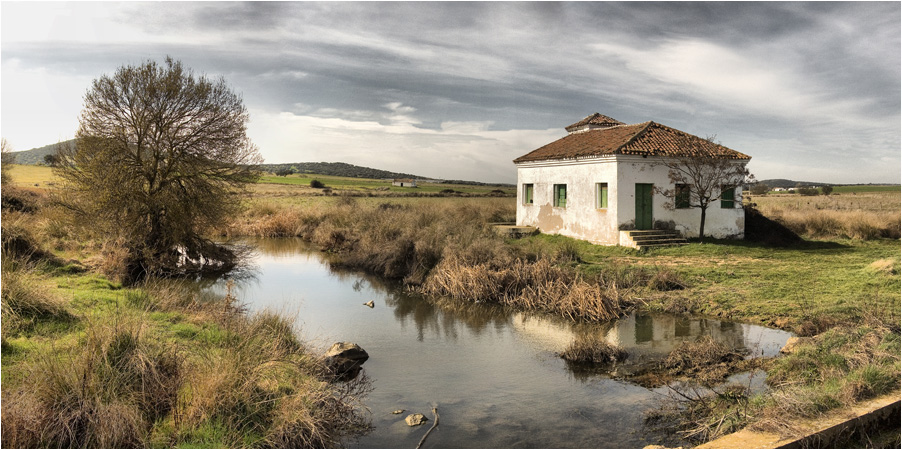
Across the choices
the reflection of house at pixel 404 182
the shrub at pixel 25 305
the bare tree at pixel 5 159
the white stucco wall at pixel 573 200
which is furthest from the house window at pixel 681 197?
the reflection of house at pixel 404 182

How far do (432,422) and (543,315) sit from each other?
668cm

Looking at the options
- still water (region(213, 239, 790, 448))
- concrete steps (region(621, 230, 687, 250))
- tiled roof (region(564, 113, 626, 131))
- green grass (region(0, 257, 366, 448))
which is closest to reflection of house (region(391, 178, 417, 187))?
tiled roof (region(564, 113, 626, 131))

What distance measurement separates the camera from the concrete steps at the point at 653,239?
65.7 ft

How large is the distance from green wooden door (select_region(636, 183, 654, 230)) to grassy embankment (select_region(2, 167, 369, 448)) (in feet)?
51.1

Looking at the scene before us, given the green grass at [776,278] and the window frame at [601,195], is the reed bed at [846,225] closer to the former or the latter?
the green grass at [776,278]

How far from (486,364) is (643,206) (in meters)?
13.8

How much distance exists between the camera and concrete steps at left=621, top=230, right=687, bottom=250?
65.7 ft

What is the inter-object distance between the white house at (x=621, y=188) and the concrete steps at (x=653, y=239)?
485 mm

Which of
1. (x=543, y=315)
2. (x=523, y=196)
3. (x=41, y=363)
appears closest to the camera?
(x=41, y=363)

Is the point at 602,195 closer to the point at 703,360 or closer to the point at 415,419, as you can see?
the point at 703,360

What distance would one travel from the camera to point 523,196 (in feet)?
88.0

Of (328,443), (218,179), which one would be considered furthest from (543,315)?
(218,179)

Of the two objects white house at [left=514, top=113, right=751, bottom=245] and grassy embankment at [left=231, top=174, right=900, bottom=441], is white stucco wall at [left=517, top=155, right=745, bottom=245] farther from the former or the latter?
grassy embankment at [left=231, top=174, right=900, bottom=441]

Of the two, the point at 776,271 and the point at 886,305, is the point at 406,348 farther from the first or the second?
the point at 776,271
